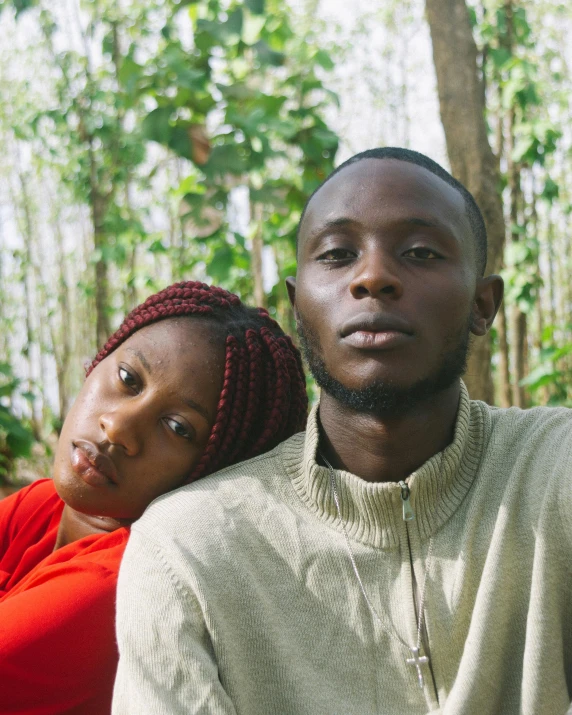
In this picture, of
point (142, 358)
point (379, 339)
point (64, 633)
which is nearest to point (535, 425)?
point (379, 339)

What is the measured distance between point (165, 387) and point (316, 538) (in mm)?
465

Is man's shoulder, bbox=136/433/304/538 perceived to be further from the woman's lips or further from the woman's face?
the woman's lips


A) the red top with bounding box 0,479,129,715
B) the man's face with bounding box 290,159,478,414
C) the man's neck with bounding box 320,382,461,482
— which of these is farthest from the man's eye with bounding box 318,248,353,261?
the red top with bounding box 0,479,129,715

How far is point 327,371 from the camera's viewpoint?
4.99 feet

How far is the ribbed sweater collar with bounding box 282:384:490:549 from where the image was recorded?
4.77ft

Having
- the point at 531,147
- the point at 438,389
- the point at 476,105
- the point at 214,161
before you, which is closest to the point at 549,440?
the point at 438,389

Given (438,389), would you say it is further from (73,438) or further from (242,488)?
(73,438)

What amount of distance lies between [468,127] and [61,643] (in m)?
2.27

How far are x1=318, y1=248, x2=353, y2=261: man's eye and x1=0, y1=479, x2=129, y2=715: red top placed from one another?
28.9 inches

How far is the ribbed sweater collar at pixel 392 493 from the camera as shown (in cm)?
145

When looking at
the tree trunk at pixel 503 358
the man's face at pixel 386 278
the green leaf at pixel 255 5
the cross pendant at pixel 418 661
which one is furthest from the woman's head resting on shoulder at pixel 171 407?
the tree trunk at pixel 503 358

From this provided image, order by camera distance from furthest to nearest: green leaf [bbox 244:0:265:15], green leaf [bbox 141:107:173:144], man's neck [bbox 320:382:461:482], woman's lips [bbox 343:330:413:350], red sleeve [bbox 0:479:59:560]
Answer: green leaf [bbox 141:107:173:144], green leaf [bbox 244:0:265:15], red sleeve [bbox 0:479:59:560], man's neck [bbox 320:382:461:482], woman's lips [bbox 343:330:413:350]

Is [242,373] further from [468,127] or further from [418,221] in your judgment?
[468,127]

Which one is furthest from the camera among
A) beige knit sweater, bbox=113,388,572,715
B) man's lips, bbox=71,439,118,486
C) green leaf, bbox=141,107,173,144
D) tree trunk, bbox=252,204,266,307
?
tree trunk, bbox=252,204,266,307
